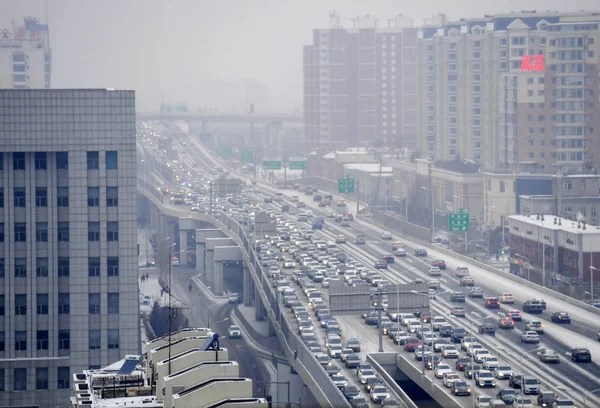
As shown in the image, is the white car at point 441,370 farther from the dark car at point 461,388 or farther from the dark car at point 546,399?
the dark car at point 546,399

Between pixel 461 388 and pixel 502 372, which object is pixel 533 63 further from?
pixel 461 388

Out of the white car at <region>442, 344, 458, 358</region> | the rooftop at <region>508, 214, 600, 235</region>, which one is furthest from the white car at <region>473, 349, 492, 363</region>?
the rooftop at <region>508, 214, 600, 235</region>

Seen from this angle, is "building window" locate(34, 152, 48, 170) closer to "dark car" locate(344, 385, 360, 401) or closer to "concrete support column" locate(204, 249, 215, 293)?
"dark car" locate(344, 385, 360, 401)

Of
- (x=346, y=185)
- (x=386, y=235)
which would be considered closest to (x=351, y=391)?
(x=386, y=235)

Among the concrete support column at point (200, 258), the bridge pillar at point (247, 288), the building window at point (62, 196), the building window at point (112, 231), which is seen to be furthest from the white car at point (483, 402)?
the concrete support column at point (200, 258)

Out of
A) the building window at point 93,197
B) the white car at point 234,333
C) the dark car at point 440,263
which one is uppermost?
the building window at point 93,197
